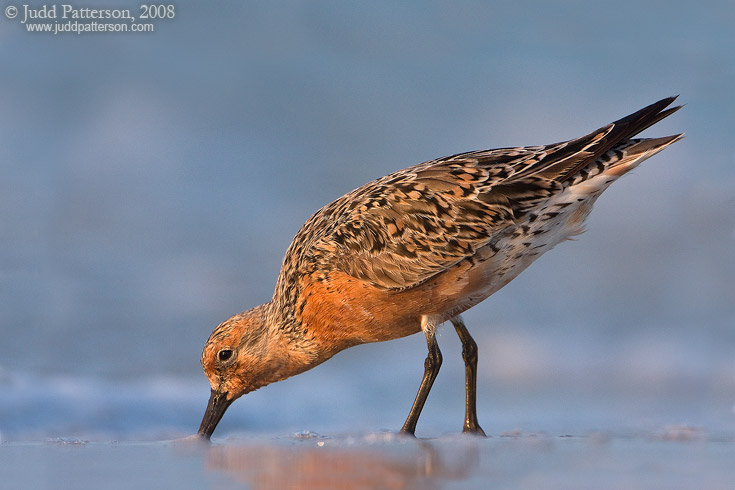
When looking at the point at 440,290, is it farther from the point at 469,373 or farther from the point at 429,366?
the point at 469,373

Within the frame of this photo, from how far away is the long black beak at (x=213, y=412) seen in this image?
8.23 m

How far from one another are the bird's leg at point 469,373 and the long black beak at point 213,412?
7.51ft

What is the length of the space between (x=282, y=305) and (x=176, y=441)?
1.57m

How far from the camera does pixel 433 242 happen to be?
7.25 m

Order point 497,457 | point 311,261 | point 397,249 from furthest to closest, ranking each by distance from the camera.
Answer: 1. point 311,261
2. point 397,249
3. point 497,457

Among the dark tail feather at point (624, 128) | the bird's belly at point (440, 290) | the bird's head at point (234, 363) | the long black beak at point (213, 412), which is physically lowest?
the long black beak at point (213, 412)

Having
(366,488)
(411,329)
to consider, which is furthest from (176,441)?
(366,488)

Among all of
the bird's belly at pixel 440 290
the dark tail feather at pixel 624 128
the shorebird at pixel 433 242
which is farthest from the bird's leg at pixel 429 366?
the dark tail feather at pixel 624 128

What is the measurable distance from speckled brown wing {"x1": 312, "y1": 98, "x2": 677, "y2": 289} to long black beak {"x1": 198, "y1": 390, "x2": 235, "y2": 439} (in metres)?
1.79

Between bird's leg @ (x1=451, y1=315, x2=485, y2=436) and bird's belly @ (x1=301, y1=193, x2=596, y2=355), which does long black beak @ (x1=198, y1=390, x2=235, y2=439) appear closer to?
bird's belly @ (x1=301, y1=193, x2=596, y2=355)

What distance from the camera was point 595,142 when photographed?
7121 millimetres

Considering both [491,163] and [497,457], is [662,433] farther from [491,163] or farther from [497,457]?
[491,163]

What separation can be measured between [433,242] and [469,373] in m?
1.54

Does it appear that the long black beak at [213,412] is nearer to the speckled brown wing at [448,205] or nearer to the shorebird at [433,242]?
the shorebird at [433,242]
